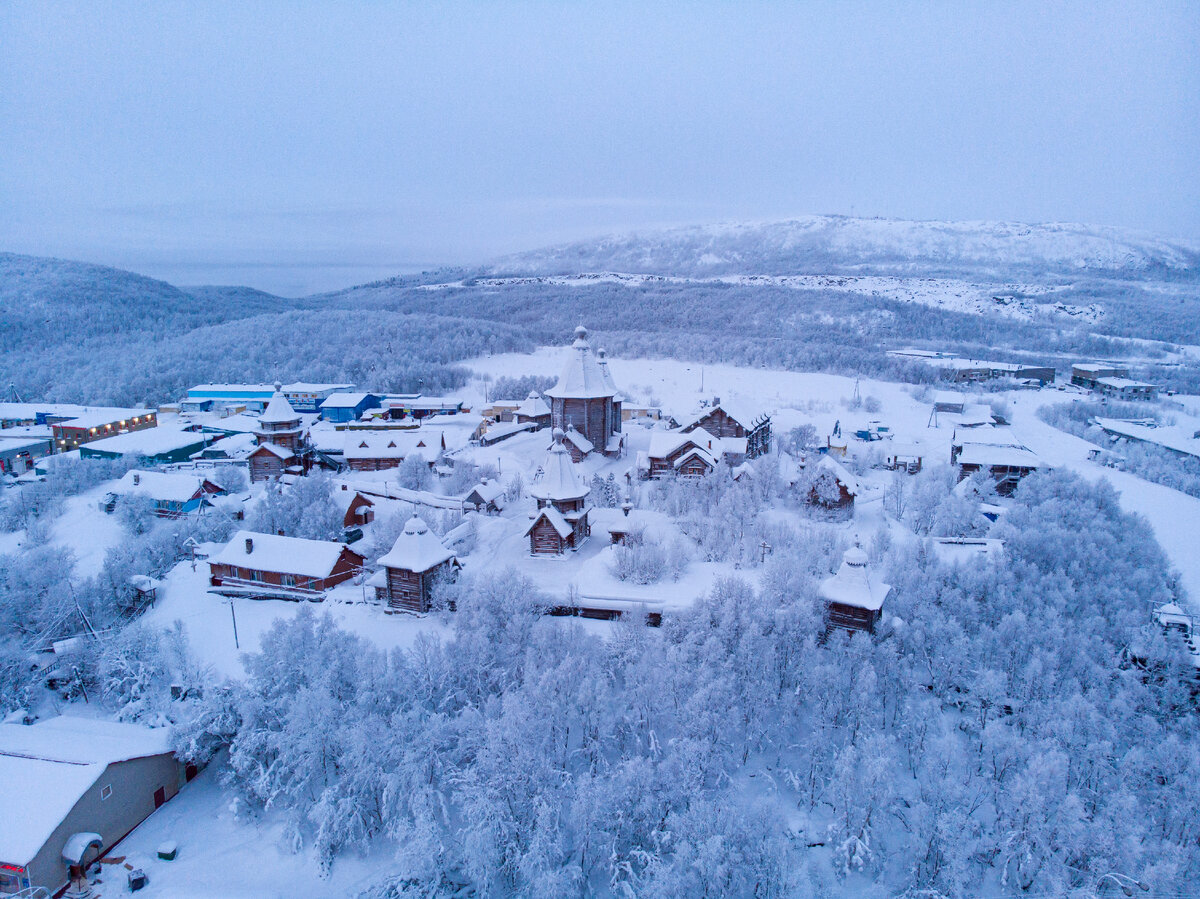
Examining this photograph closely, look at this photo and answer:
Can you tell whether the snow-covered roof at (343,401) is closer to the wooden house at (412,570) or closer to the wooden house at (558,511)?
the wooden house at (558,511)

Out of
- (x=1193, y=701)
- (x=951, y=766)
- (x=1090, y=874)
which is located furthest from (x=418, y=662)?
(x=1193, y=701)

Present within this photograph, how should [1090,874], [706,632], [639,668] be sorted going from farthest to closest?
[706,632] → [639,668] → [1090,874]

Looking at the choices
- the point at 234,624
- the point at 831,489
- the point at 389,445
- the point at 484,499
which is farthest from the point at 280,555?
the point at 831,489

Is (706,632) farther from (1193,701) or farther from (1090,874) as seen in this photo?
(1193,701)

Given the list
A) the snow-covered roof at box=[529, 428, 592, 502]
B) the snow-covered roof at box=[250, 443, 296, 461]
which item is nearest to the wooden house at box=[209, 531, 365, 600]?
the snow-covered roof at box=[529, 428, 592, 502]

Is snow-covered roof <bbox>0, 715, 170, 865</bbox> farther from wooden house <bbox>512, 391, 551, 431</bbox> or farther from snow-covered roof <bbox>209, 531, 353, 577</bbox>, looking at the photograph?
wooden house <bbox>512, 391, 551, 431</bbox>
